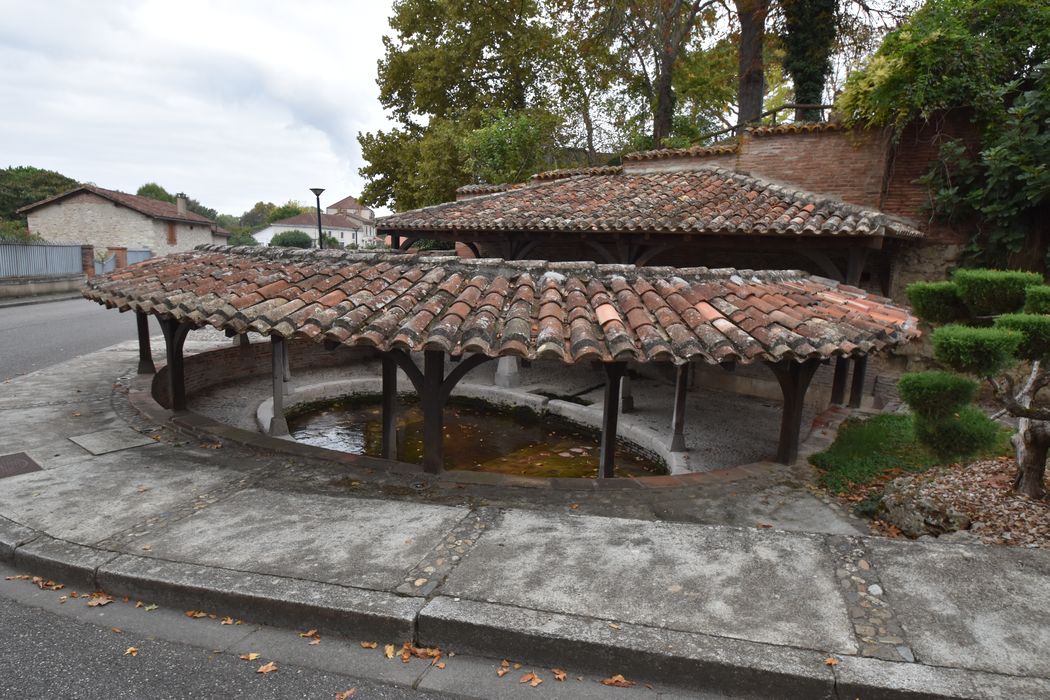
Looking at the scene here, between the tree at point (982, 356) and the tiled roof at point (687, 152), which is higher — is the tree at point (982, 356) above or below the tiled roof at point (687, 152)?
below

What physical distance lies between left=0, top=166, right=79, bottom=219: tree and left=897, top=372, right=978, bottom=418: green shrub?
4933 centimetres

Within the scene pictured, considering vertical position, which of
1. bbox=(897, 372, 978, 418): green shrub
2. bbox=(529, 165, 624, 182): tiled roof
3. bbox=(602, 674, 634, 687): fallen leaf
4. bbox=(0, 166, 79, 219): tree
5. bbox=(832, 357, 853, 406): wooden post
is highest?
bbox=(0, 166, 79, 219): tree

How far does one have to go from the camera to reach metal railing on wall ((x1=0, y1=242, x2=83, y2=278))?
2122cm

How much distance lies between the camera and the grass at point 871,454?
5754 millimetres

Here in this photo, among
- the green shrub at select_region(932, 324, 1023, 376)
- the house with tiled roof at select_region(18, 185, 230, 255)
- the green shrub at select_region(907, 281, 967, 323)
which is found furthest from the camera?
the house with tiled roof at select_region(18, 185, 230, 255)

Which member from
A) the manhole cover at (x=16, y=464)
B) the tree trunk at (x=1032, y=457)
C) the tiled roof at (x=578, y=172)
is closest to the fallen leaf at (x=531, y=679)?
the tree trunk at (x=1032, y=457)

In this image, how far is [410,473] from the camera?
5246 mm

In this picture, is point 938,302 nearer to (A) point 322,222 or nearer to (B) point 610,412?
(B) point 610,412

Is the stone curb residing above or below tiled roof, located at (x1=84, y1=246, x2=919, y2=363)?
below

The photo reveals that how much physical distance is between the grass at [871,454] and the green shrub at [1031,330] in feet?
5.36

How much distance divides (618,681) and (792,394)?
3.72 m

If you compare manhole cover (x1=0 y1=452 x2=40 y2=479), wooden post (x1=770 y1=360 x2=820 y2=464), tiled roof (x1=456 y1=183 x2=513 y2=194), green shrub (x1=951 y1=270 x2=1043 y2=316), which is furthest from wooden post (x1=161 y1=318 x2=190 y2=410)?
tiled roof (x1=456 y1=183 x2=513 y2=194)

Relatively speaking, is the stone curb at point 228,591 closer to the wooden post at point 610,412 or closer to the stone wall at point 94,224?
the wooden post at point 610,412

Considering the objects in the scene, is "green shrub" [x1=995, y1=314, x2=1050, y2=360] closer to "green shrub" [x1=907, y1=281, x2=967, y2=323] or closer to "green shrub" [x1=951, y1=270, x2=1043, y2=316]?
"green shrub" [x1=951, y1=270, x2=1043, y2=316]
